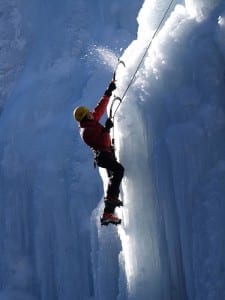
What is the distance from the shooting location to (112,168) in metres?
6.70

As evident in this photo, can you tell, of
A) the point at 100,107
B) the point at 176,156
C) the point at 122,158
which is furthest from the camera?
the point at 122,158

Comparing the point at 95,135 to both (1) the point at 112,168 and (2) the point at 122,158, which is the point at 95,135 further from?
(2) the point at 122,158

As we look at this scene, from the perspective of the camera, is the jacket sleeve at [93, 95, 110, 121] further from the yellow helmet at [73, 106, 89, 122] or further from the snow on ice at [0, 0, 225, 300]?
the snow on ice at [0, 0, 225, 300]

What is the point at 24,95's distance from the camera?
14102mm

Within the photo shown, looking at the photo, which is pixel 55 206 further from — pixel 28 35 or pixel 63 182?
pixel 28 35

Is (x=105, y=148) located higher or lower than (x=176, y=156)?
higher

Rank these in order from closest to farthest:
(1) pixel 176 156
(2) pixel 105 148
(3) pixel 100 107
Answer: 1. (1) pixel 176 156
2. (2) pixel 105 148
3. (3) pixel 100 107

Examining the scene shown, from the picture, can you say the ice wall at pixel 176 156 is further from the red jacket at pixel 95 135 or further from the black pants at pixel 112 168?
the red jacket at pixel 95 135

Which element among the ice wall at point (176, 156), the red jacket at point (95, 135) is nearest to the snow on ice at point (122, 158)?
the ice wall at point (176, 156)

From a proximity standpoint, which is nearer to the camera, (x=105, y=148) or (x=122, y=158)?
(x=105, y=148)

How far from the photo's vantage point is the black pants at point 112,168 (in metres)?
6.63

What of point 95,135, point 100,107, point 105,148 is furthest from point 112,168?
point 100,107

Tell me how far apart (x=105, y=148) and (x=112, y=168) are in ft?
0.71

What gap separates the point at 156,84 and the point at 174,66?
0.29m
